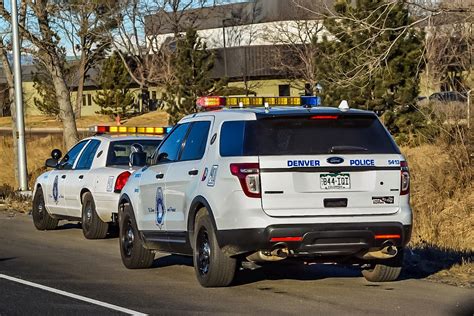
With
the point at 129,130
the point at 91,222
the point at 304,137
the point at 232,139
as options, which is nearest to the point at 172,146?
the point at 232,139

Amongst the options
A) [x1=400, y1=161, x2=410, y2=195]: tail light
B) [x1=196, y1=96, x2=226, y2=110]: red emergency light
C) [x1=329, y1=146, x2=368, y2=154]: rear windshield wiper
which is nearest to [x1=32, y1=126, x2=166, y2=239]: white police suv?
[x1=196, y1=96, x2=226, y2=110]: red emergency light

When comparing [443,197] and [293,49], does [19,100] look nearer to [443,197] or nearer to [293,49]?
[443,197]

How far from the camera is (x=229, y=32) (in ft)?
226

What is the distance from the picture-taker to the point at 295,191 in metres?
8.90

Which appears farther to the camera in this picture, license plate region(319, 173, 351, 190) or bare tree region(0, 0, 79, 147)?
bare tree region(0, 0, 79, 147)

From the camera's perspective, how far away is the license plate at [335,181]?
29.4 ft

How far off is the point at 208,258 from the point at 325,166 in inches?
63.6

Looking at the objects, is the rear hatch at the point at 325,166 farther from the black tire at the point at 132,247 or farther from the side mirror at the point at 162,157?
the black tire at the point at 132,247

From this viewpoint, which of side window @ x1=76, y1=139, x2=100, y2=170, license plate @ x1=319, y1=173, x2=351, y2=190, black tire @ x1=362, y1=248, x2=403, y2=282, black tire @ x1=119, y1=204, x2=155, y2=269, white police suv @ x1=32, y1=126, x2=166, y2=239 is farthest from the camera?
side window @ x1=76, y1=139, x2=100, y2=170

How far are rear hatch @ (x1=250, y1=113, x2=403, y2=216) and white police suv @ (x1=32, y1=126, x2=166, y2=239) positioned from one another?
5.01 metres

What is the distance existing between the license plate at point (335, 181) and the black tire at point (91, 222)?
641cm

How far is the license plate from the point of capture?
8.96m

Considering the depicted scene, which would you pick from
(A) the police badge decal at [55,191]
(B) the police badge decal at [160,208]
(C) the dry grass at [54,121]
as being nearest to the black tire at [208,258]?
(B) the police badge decal at [160,208]

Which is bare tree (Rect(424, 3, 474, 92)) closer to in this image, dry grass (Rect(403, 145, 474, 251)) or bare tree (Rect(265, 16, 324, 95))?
dry grass (Rect(403, 145, 474, 251))
